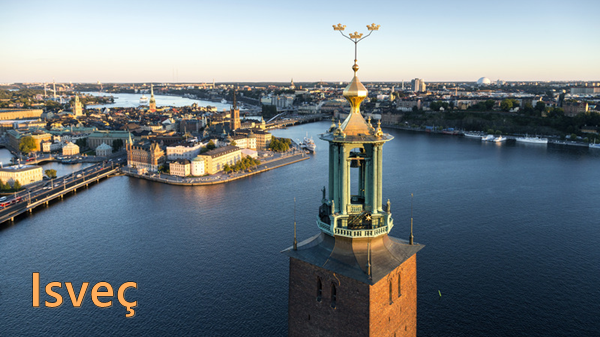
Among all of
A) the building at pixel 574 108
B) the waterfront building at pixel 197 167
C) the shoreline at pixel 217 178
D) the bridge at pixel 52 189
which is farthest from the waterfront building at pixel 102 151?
the building at pixel 574 108

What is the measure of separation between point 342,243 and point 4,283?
17.5 meters

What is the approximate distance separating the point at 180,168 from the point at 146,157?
16.4 feet

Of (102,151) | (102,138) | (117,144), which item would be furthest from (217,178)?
(102,138)

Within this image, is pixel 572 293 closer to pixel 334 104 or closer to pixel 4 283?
pixel 4 283

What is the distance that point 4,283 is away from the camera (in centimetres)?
1770

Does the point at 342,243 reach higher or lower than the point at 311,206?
higher

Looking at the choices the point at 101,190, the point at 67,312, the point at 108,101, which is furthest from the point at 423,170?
the point at 108,101

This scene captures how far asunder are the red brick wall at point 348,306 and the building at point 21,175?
3442cm

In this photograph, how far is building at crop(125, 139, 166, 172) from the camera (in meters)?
40.2

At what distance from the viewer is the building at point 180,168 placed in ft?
124

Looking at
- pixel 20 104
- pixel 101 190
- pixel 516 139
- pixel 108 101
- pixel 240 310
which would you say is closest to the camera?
pixel 240 310

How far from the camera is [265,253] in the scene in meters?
20.0

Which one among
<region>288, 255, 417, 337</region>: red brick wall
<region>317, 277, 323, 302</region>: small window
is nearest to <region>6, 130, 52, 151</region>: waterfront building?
<region>288, 255, 417, 337</region>: red brick wall

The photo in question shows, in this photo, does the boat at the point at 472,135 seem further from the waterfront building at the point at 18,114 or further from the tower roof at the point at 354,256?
the waterfront building at the point at 18,114
